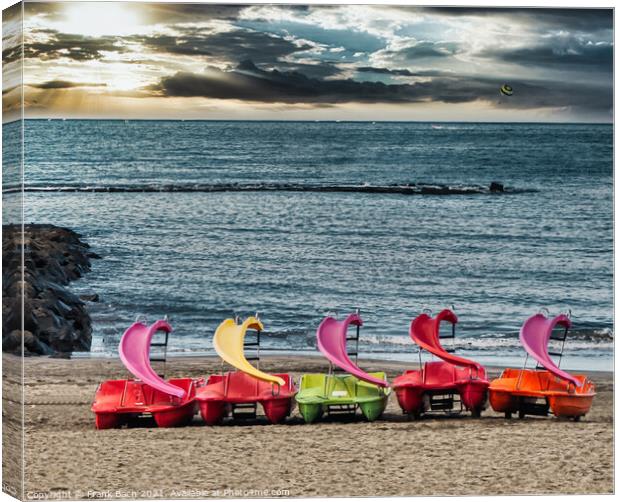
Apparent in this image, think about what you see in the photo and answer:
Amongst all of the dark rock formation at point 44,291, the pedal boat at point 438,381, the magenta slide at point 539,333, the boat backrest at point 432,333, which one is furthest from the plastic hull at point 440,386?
the dark rock formation at point 44,291

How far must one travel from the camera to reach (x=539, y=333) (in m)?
19.1

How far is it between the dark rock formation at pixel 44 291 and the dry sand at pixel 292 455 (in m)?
0.26

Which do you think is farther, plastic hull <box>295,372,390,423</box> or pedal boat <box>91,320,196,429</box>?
plastic hull <box>295,372,390,423</box>

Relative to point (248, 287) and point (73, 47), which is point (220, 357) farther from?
point (73, 47)

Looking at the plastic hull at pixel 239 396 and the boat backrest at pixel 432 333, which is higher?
the boat backrest at pixel 432 333

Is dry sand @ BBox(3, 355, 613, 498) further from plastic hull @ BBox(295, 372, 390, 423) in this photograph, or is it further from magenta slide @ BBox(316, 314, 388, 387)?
magenta slide @ BBox(316, 314, 388, 387)

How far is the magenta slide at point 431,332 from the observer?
19125 mm

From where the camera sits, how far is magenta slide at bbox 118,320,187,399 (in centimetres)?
1834

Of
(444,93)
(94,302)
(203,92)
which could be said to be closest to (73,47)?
(203,92)

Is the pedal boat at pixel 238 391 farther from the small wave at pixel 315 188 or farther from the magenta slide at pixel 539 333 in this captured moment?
the magenta slide at pixel 539 333

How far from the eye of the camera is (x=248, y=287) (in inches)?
753

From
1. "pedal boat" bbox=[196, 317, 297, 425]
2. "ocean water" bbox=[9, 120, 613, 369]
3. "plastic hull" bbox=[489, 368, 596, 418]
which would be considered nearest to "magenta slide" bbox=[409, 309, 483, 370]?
"ocean water" bbox=[9, 120, 613, 369]

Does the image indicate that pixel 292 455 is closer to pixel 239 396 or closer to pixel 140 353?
pixel 239 396

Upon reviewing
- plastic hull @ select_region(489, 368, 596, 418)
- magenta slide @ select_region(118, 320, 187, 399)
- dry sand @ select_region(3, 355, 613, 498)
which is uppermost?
magenta slide @ select_region(118, 320, 187, 399)
